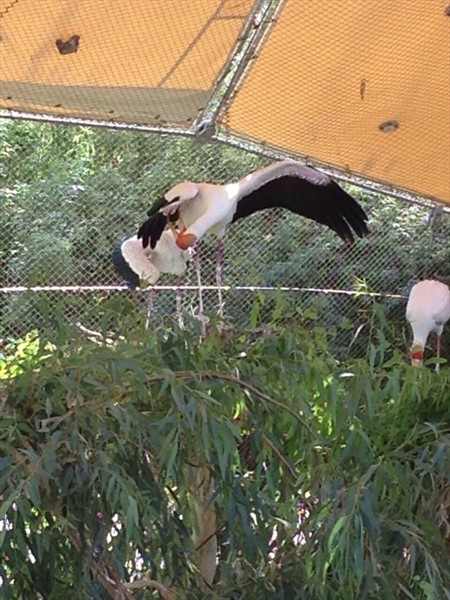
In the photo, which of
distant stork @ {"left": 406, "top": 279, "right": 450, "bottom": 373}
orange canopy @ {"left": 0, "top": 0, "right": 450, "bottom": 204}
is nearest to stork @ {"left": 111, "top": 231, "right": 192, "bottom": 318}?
orange canopy @ {"left": 0, "top": 0, "right": 450, "bottom": 204}

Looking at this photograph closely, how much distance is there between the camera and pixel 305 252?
4652 millimetres

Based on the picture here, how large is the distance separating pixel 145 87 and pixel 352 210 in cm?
87

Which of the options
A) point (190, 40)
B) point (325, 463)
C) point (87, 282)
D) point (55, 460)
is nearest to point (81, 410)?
point (55, 460)

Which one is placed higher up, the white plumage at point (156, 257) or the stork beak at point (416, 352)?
the white plumage at point (156, 257)

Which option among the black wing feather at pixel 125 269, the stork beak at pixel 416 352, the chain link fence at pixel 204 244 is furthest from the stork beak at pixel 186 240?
the chain link fence at pixel 204 244

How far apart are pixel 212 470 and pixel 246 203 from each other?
6.19 ft

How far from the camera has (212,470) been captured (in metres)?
1.28

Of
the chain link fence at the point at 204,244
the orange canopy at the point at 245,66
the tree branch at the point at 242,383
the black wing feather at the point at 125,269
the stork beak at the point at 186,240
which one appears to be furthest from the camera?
the chain link fence at the point at 204,244

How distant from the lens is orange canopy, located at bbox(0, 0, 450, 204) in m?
2.33

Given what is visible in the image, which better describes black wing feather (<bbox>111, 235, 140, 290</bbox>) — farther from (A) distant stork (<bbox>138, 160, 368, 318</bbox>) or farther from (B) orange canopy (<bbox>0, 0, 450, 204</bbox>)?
(B) orange canopy (<bbox>0, 0, 450, 204</bbox>)

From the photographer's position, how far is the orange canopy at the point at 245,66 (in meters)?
2.33

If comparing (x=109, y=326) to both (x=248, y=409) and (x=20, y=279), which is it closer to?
(x=248, y=409)

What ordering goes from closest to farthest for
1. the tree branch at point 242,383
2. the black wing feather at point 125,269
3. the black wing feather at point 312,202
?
the tree branch at point 242,383 → the black wing feather at point 312,202 → the black wing feather at point 125,269

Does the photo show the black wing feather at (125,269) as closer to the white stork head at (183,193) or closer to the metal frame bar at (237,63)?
the white stork head at (183,193)
